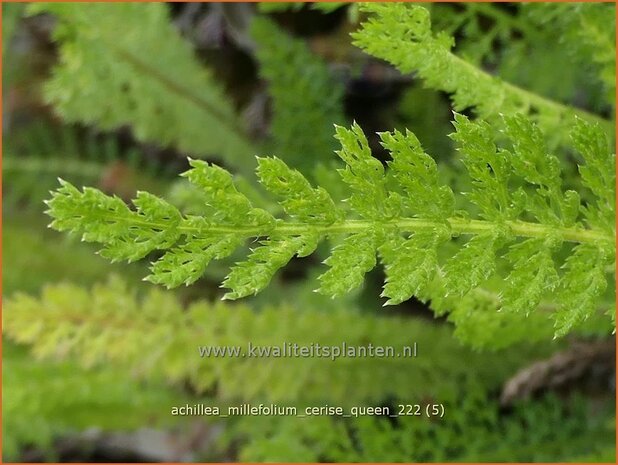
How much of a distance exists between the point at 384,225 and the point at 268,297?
2.85ft

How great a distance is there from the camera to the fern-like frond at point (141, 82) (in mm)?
998

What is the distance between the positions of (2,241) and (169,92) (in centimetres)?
42

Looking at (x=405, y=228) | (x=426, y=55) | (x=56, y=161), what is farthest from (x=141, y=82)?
(x=405, y=228)

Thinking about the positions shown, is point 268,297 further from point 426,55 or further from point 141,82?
point 426,55

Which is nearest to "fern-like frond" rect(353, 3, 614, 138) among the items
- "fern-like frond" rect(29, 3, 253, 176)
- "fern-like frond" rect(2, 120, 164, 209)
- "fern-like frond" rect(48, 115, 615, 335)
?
"fern-like frond" rect(48, 115, 615, 335)

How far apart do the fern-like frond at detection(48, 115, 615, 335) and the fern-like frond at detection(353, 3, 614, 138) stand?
11 cm

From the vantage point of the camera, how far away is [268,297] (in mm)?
1306

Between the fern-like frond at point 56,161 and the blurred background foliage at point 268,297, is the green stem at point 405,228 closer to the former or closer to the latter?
the blurred background foliage at point 268,297

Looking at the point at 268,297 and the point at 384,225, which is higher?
the point at 384,225

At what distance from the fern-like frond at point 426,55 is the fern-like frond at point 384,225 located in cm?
11

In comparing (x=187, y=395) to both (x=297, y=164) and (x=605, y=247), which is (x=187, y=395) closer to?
(x=297, y=164)

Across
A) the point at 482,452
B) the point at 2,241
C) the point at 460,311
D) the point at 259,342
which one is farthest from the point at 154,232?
the point at 2,241

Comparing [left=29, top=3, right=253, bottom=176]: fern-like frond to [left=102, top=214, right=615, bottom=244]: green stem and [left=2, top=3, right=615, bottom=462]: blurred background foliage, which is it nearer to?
[left=2, top=3, right=615, bottom=462]: blurred background foliage

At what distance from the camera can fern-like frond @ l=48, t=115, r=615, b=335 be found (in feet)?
1.38
